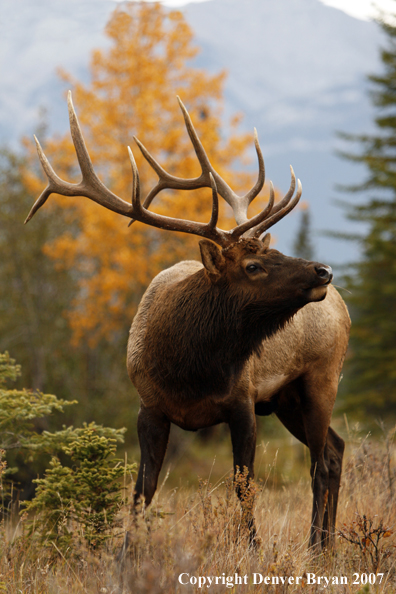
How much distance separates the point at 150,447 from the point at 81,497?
0.56 meters

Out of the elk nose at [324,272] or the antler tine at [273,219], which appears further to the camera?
the antler tine at [273,219]

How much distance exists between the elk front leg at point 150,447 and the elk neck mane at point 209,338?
0.24 metres

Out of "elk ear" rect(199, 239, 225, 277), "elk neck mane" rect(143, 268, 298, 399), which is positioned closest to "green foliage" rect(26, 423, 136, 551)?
"elk neck mane" rect(143, 268, 298, 399)

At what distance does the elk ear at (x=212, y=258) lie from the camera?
11.8 ft

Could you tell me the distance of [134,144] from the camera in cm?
1159

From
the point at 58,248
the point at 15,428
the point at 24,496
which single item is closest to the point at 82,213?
the point at 58,248

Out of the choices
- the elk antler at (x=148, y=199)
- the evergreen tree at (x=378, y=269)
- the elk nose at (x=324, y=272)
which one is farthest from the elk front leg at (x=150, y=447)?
the evergreen tree at (x=378, y=269)

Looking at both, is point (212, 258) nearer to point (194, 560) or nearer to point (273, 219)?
point (273, 219)

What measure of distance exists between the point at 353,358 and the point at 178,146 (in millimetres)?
8627

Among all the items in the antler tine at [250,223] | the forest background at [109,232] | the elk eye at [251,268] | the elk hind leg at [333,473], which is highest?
the forest background at [109,232]

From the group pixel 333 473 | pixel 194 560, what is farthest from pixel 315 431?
pixel 194 560

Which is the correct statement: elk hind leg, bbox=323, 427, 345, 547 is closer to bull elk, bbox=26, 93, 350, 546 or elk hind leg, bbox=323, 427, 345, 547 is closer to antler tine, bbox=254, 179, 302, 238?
bull elk, bbox=26, 93, 350, 546

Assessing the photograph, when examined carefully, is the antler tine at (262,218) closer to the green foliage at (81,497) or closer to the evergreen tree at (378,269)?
the green foliage at (81,497)

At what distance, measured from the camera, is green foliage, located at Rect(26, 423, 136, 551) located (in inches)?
143
